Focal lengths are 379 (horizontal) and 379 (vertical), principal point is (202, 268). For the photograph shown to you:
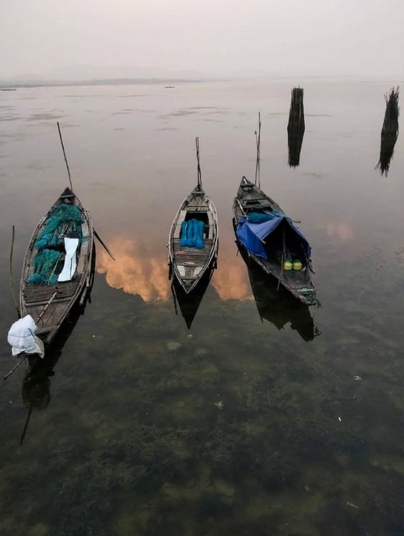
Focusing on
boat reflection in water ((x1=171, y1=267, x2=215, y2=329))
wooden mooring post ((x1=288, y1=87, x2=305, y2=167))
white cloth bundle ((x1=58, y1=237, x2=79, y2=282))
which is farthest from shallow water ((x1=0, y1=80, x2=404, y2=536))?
wooden mooring post ((x1=288, y1=87, x2=305, y2=167))

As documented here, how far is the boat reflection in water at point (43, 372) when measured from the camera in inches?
444

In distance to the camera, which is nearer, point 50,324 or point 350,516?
point 350,516

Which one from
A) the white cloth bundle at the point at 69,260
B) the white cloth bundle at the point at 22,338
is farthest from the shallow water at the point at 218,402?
the white cloth bundle at the point at 69,260

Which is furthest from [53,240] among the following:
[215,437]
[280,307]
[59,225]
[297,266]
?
[215,437]

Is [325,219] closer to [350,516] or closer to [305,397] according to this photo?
[305,397]

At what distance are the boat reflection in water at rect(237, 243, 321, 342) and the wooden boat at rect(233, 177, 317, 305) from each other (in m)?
0.65

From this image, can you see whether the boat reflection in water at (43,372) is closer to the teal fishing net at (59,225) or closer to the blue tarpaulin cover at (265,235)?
the teal fishing net at (59,225)

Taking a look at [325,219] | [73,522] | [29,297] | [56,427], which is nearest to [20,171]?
[29,297]

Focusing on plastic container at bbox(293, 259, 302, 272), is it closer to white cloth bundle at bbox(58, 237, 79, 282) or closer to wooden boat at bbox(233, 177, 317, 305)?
wooden boat at bbox(233, 177, 317, 305)

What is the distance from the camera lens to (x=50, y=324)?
1309 cm

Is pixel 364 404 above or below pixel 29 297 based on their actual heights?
below

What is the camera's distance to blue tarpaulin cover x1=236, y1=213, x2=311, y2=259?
54.4 feet

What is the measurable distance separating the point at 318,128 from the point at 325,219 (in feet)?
118

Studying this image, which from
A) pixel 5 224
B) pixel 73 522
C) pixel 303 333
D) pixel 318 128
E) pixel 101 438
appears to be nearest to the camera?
pixel 73 522
